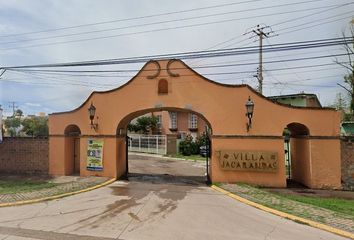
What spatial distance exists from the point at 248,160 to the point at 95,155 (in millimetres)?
7733

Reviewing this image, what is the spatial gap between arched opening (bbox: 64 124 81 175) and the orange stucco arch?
0.37m

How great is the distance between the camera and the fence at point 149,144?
3381 centimetres

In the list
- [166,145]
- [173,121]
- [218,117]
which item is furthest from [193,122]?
[218,117]

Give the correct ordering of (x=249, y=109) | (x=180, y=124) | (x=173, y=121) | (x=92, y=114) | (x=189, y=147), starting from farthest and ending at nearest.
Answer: (x=173, y=121)
(x=180, y=124)
(x=189, y=147)
(x=92, y=114)
(x=249, y=109)

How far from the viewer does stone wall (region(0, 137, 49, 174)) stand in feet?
56.1

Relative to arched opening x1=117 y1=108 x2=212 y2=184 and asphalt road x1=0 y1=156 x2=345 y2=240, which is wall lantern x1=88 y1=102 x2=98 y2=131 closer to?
arched opening x1=117 y1=108 x2=212 y2=184

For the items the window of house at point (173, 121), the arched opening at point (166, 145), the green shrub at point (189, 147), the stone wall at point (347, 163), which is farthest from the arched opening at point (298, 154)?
the window of house at point (173, 121)

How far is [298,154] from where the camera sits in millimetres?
15484

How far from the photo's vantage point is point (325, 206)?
32.5 ft

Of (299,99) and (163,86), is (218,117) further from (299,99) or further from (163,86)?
(299,99)

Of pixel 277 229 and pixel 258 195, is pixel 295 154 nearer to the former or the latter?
pixel 258 195

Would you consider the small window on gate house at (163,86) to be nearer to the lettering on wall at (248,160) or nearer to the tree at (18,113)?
the lettering on wall at (248,160)

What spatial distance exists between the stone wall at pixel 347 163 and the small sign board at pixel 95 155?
11.6m

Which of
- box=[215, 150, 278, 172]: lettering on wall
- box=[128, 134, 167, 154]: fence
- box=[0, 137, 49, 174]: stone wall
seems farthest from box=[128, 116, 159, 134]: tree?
box=[215, 150, 278, 172]: lettering on wall
